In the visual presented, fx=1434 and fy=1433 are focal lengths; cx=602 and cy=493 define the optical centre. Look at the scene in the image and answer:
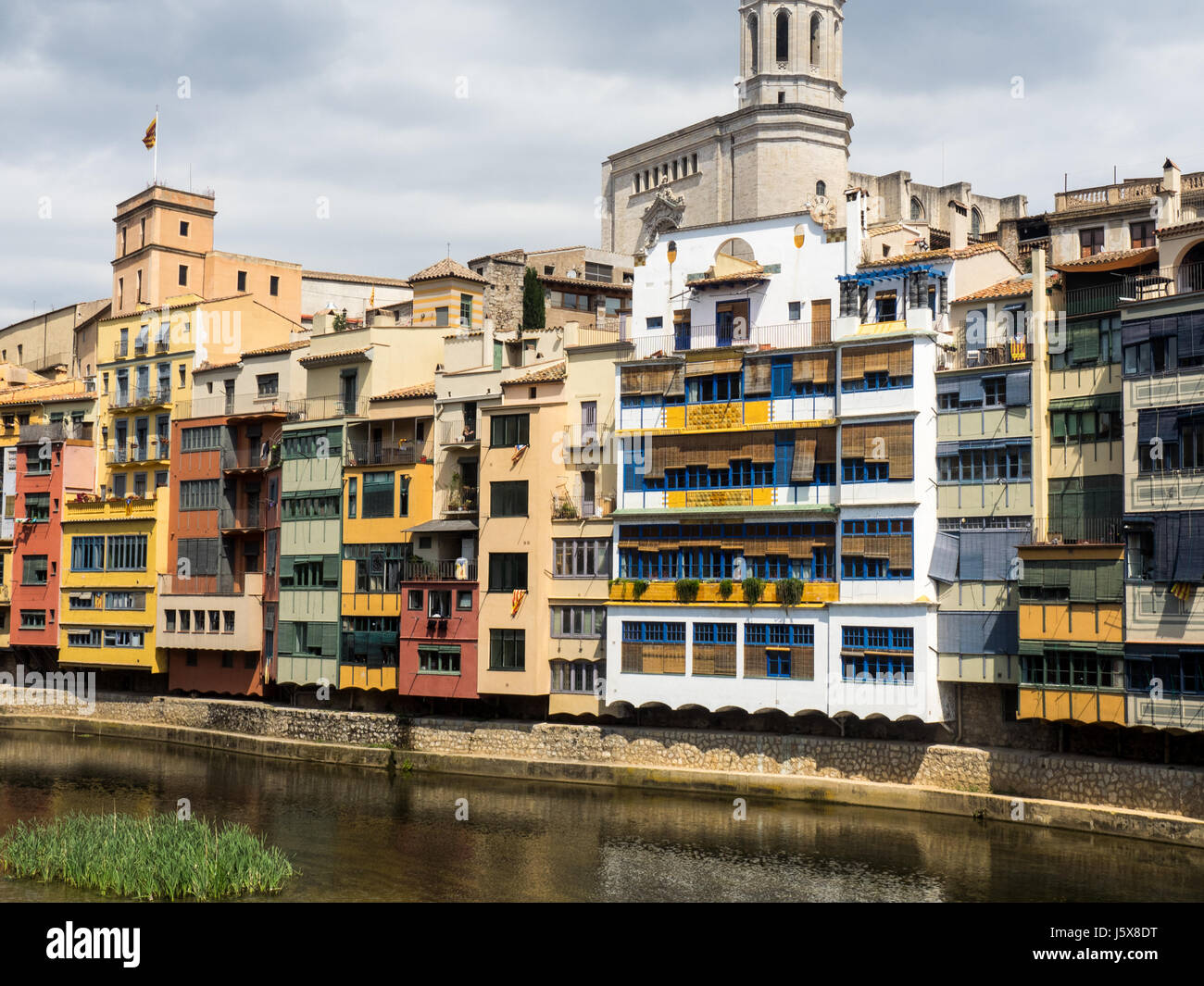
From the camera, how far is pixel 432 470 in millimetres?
58344

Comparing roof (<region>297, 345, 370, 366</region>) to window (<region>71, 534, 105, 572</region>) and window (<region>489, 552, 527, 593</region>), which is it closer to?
window (<region>489, 552, 527, 593</region>)

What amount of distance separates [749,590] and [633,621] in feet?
15.3

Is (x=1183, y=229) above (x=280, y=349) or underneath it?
above

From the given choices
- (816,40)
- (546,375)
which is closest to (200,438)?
(546,375)

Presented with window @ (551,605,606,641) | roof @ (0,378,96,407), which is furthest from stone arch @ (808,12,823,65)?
window @ (551,605,606,641)

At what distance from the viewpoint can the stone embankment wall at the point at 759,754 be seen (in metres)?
40.4

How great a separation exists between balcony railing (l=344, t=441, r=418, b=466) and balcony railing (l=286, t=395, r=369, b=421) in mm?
1393

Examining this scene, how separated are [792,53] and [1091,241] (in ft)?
127

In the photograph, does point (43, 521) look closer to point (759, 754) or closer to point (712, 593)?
point (712, 593)

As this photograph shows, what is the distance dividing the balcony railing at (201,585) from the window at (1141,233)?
4186 cm

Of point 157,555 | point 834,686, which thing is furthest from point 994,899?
point 157,555

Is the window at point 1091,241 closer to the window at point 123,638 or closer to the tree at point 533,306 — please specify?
the tree at point 533,306

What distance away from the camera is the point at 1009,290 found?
46781mm

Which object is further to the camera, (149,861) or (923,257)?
(923,257)
